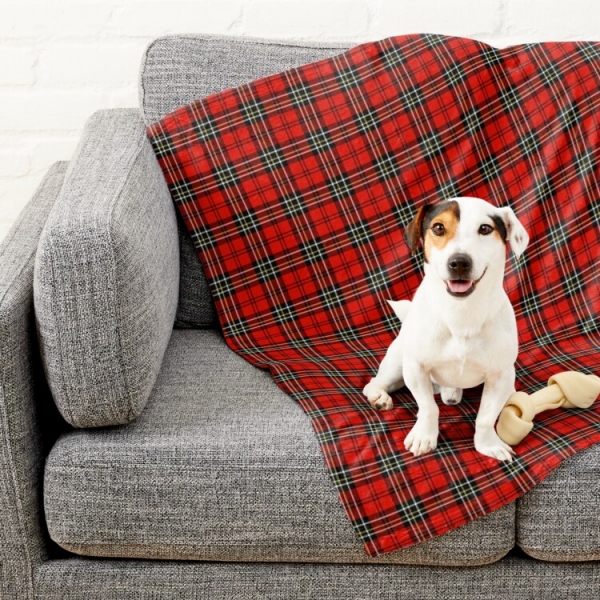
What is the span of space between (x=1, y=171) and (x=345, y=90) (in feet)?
3.05

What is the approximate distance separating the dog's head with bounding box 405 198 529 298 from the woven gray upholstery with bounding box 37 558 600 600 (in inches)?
18.8

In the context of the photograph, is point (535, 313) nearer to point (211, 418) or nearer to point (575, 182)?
point (575, 182)

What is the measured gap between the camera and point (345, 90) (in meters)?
1.95

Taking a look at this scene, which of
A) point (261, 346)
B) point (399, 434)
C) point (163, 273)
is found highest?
point (163, 273)

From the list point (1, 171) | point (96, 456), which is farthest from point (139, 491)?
point (1, 171)

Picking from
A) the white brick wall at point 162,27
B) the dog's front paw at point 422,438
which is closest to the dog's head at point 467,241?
the dog's front paw at point 422,438

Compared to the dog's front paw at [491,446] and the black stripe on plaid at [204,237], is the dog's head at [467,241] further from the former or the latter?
the black stripe on plaid at [204,237]

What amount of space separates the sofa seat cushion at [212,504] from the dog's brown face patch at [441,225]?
37 centimetres

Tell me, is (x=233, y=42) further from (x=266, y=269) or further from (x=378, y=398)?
(x=378, y=398)

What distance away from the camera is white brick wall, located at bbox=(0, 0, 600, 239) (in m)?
2.19

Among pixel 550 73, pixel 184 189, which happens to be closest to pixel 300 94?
pixel 184 189

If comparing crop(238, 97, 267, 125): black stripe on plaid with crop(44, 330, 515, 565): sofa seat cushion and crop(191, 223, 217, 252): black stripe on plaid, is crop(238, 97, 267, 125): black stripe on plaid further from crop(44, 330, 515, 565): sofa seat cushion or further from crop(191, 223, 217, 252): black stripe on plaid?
crop(44, 330, 515, 565): sofa seat cushion

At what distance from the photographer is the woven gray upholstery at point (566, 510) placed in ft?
4.74

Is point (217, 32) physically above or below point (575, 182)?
above
